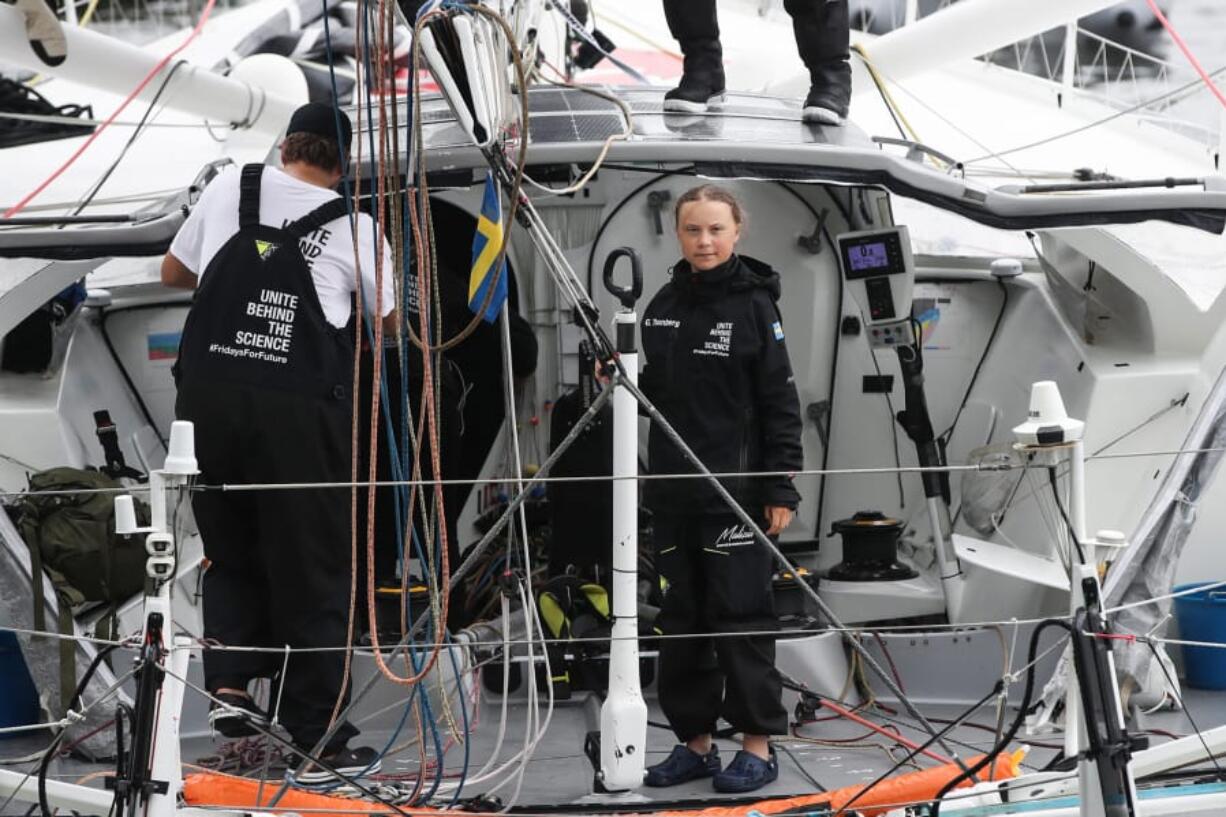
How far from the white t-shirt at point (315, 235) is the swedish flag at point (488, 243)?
0.86 ft

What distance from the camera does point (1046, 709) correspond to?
188 inches

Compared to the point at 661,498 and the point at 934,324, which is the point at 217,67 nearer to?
the point at 934,324

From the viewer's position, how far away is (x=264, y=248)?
450 cm

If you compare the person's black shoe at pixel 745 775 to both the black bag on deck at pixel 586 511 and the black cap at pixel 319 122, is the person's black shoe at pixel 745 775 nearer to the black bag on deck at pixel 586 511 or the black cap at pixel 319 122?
the black bag on deck at pixel 586 511

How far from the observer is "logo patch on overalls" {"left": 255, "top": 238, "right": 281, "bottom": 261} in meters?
4.50

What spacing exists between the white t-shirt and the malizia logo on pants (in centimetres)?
104

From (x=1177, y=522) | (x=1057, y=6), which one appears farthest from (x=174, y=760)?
(x=1057, y=6)

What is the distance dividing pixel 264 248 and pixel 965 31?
4.55 m

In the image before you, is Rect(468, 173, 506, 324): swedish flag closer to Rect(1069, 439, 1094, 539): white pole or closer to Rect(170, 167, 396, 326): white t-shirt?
Rect(170, 167, 396, 326): white t-shirt

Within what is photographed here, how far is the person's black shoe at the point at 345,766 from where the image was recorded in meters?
4.38

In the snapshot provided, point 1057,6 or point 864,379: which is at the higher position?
point 1057,6

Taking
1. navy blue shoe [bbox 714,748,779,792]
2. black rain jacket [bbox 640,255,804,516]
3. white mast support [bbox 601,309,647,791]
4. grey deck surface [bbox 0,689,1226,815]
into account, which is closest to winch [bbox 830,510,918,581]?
grey deck surface [bbox 0,689,1226,815]

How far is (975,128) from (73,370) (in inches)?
337

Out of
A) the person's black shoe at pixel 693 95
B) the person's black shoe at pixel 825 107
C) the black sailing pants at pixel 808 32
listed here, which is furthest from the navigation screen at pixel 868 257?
the person's black shoe at pixel 693 95
